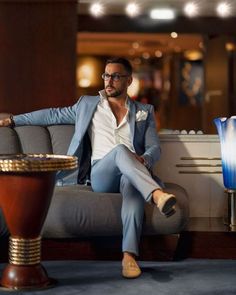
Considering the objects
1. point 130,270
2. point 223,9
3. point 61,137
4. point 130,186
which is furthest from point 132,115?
point 223,9

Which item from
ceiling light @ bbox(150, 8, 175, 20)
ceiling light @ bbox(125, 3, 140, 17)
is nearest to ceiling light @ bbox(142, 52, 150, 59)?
ceiling light @ bbox(125, 3, 140, 17)

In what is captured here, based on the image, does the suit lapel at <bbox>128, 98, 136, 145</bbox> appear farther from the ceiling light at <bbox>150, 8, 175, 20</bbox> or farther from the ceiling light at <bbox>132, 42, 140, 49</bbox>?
the ceiling light at <bbox>132, 42, 140, 49</bbox>

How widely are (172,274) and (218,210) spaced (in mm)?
1442

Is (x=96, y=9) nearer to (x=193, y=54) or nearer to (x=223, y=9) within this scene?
(x=223, y=9)

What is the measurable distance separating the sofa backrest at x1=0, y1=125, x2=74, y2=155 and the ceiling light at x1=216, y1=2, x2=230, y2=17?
5469 mm

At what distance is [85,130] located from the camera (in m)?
5.28

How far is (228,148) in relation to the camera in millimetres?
5461

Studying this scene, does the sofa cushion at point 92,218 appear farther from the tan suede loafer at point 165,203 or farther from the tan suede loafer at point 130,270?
the tan suede loafer at point 165,203

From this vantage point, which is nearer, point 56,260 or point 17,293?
point 17,293

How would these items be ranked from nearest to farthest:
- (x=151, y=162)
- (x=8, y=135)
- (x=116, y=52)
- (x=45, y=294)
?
(x=45, y=294)
(x=151, y=162)
(x=8, y=135)
(x=116, y=52)

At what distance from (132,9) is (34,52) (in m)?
2.05

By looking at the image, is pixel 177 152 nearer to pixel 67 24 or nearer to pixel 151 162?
pixel 151 162

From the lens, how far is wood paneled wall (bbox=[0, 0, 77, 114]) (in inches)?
387

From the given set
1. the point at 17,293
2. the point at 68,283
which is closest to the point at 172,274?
the point at 68,283
